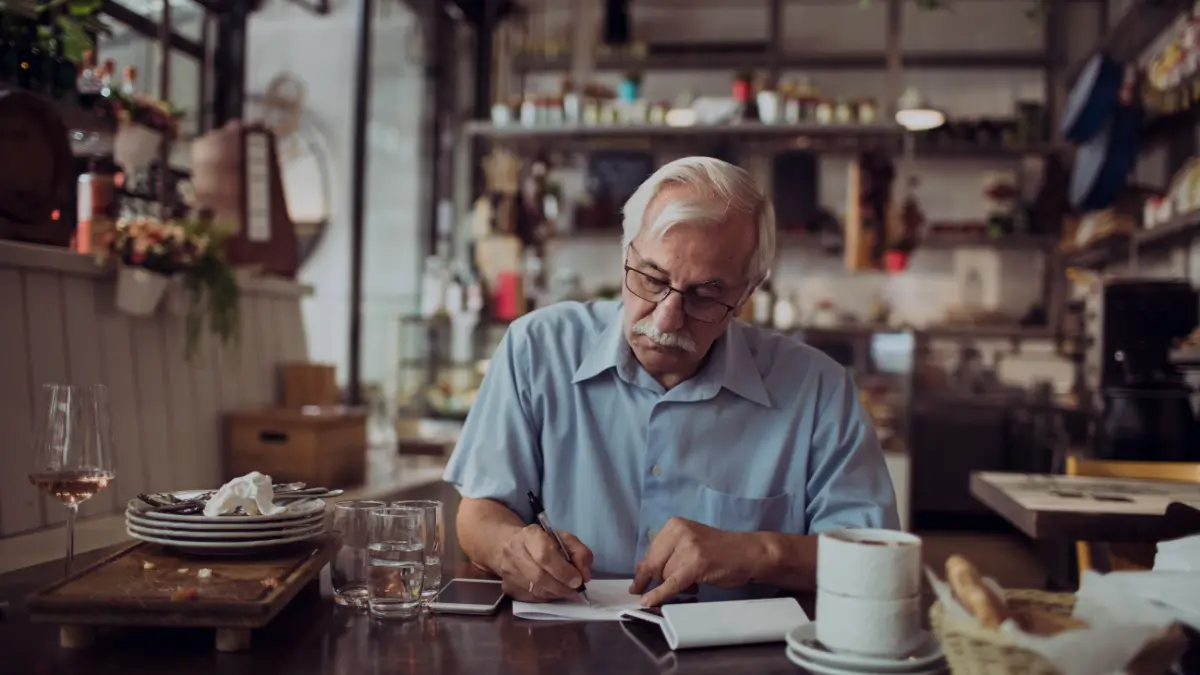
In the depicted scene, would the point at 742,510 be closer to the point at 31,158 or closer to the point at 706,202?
the point at 706,202

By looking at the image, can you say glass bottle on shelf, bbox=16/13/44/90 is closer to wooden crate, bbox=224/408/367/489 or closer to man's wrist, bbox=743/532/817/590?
wooden crate, bbox=224/408/367/489

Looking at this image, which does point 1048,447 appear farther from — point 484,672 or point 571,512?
point 484,672

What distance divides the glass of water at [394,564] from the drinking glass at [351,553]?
2 centimetres

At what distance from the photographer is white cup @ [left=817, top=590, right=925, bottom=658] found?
1.04 meters

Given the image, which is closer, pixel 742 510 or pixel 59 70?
pixel 742 510

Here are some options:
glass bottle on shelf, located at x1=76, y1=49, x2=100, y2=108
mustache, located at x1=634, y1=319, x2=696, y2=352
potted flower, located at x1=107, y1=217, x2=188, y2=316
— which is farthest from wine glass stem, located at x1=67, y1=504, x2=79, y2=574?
glass bottle on shelf, located at x1=76, y1=49, x2=100, y2=108

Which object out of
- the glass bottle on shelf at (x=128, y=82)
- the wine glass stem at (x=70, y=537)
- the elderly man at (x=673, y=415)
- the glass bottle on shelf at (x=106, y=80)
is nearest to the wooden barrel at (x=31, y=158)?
the glass bottle on shelf at (x=106, y=80)

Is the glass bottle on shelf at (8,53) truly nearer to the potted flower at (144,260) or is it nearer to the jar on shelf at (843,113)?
the potted flower at (144,260)

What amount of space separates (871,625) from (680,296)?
0.75 metres

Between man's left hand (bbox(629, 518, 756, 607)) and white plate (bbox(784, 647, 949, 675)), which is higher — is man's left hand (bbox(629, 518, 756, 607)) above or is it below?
above

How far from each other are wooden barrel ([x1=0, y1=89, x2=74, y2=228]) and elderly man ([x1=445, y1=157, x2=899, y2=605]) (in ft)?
3.74

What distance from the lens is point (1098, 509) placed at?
2.40 m

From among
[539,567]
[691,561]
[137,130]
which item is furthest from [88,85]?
[691,561]

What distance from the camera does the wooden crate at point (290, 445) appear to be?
10.1 feet
